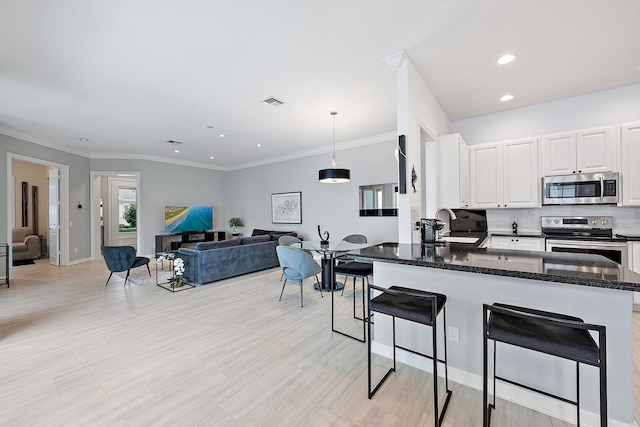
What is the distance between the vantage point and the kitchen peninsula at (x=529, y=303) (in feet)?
4.92

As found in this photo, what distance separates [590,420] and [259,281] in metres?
4.19

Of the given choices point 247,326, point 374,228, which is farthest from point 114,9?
point 374,228

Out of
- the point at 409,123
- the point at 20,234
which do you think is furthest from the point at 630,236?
the point at 20,234

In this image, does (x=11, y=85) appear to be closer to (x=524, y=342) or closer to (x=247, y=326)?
(x=247, y=326)

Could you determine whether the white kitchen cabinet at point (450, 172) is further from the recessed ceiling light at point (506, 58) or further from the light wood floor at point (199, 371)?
the light wood floor at point (199, 371)

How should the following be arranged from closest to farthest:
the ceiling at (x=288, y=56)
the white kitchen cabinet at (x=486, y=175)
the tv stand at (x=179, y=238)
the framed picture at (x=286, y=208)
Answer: the ceiling at (x=288, y=56) < the white kitchen cabinet at (x=486, y=175) < the framed picture at (x=286, y=208) < the tv stand at (x=179, y=238)

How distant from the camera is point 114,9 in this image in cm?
205

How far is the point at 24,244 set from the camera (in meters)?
6.79

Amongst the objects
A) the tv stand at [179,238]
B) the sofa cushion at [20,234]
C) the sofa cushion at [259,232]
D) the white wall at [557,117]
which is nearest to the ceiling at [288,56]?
the white wall at [557,117]

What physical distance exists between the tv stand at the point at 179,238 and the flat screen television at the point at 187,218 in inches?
7.7

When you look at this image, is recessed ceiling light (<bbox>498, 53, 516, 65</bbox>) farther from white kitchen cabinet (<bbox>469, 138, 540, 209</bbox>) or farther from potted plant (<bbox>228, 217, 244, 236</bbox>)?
potted plant (<bbox>228, 217, 244, 236</bbox>)

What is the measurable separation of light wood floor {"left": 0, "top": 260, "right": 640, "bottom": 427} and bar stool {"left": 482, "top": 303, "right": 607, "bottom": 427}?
2.17ft

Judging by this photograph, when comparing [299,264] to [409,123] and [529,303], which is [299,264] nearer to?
[409,123]

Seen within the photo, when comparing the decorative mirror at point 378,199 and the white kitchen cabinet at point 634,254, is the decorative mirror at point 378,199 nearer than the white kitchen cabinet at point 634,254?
No
